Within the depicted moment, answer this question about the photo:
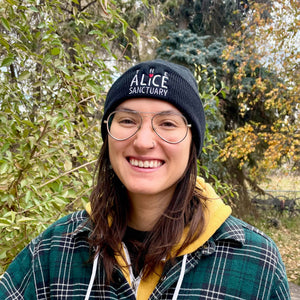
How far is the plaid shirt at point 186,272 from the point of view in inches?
46.2

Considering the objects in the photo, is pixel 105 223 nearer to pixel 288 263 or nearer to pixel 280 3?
pixel 280 3

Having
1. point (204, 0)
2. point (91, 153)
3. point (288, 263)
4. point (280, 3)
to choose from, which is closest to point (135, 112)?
point (91, 153)

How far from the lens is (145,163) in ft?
3.94

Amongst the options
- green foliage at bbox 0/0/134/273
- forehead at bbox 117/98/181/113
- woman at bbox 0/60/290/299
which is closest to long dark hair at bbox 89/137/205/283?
woman at bbox 0/60/290/299

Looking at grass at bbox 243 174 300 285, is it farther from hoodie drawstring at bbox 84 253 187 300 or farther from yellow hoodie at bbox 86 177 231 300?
hoodie drawstring at bbox 84 253 187 300

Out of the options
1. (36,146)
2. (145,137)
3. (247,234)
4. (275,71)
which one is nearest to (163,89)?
(145,137)

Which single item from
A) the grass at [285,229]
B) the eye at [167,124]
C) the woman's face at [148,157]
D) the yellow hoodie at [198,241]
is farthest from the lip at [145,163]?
the grass at [285,229]

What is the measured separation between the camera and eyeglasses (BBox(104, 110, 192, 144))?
1.20 metres

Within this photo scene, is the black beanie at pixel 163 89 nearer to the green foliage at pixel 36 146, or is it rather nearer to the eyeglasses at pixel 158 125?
the eyeglasses at pixel 158 125

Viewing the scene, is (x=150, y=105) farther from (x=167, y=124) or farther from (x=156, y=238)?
(x=156, y=238)

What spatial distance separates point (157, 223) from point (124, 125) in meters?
0.41

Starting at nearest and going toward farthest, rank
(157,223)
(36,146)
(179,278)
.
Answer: (179,278) < (157,223) < (36,146)

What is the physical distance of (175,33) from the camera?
778 centimetres

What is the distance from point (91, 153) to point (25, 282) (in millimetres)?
1263
